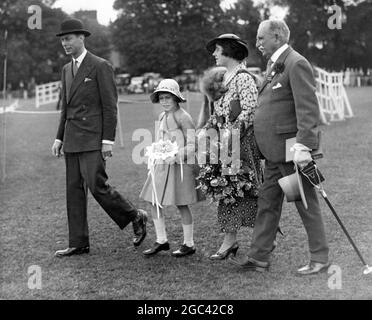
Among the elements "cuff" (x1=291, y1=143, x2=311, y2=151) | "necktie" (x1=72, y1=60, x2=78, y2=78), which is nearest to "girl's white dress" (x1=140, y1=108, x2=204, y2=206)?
"necktie" (x1=72, y1=60, x2=78, y2=78)

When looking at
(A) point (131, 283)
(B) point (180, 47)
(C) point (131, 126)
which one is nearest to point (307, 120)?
(A) point (131, 283)

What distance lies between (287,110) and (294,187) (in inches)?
24.4

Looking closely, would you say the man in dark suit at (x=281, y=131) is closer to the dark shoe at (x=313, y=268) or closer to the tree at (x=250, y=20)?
the dark shoe at (x=313, y=268)

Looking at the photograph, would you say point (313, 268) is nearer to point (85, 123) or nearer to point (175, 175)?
point (175, 175)

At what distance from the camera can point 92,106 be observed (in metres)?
6.09

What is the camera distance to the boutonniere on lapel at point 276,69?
5121 mm

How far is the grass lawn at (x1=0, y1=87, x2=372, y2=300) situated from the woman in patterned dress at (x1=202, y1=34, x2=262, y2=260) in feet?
1.22

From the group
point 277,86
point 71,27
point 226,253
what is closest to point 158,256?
point 226,253

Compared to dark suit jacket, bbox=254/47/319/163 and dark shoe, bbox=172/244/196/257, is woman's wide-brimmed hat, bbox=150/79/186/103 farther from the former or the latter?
dark shoe, bbox=172/244/196/257

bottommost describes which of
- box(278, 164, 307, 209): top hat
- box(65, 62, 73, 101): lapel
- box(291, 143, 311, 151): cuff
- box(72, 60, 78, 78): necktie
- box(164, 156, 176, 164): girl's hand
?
box(278, 164, 307, 209): top hat

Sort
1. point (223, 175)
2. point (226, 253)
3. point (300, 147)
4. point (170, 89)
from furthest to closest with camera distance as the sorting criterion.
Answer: point (170, 89)
point (226, 253)
point (223, 175)
point (300, 147)

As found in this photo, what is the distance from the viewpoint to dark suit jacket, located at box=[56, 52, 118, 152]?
19.9 ft

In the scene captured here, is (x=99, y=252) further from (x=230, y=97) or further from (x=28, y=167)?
(x=28, y=167)

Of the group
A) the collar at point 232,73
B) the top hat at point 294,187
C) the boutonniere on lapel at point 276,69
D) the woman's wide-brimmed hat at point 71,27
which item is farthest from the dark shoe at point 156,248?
the woman's wide-brimmed hat at point 71,27
